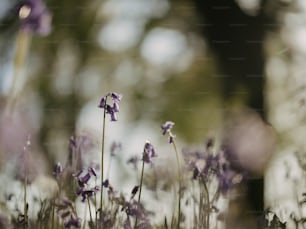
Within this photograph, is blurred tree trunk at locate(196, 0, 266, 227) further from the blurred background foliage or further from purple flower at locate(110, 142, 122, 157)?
purple flower at locate(110, 142, 122, 157)

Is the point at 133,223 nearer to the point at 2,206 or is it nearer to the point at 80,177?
the point at 80,177

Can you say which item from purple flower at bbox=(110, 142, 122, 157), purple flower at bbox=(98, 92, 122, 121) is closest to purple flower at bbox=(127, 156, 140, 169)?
purple flower at bbox=(110, 142, 122, 157)

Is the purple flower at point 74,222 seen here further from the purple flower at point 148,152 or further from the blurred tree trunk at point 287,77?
the blurred tree trunk at point 287,77

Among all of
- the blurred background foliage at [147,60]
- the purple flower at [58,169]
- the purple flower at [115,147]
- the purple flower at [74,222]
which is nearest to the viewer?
the purple flower at [74,222]

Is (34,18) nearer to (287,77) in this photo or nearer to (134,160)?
(134,160)

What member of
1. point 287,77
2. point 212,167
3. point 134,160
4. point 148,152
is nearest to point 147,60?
point 287,77

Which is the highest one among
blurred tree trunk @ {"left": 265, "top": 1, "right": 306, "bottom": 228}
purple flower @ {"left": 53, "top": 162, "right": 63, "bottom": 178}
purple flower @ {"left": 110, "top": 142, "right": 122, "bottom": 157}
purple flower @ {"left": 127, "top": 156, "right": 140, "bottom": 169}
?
blurred tree trunk @ {"left": 265, "top": 1, "right": 306, "bottom": 228}

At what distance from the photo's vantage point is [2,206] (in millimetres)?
2488

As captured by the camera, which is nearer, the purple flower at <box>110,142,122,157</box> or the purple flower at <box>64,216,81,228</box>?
the purple flower at <box>64,216,81,228</box>

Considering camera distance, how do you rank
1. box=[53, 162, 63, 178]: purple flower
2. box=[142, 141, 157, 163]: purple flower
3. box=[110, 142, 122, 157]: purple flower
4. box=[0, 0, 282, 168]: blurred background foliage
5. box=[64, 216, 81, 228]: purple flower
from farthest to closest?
1. box=[0, 0, 282, 168]: blurred background foliage
2. box=[110, 142, 122, 157]: purple flower
3. box=[53, 162, 63, 178]: purple flower
4. box=[142, 141, 157, 163]: purple flower
5. box=[64, 216, 81, 228]: purple flower

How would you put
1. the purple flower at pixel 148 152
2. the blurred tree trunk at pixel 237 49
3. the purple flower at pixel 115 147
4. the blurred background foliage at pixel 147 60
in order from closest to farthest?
the purple flower at pixel 148 152, the purple flower at pixel 115 147, the blurred tree trunk at pixel 237 49, the blurred background foliage at pixel 147 60

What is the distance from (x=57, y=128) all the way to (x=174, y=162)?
2.89 m

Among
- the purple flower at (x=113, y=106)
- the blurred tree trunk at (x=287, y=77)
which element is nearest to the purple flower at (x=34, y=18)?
the purple flower at (x=113, y=106)

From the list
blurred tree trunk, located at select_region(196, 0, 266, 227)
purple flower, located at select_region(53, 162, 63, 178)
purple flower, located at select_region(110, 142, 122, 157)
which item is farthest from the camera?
blurred tree trunk, located at select_region(196, 0, 266, 227)
